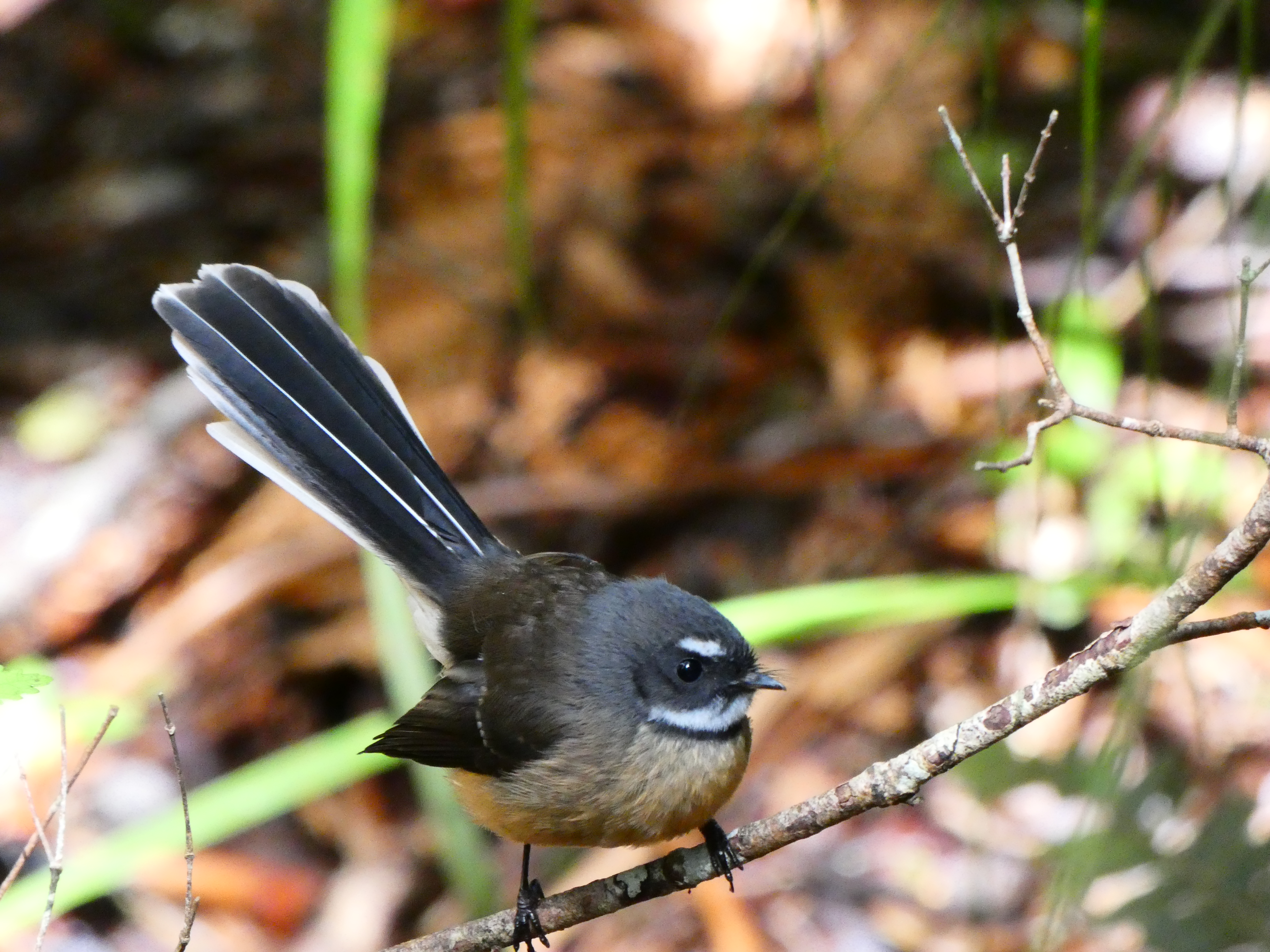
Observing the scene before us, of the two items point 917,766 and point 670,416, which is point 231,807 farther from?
point 670,416

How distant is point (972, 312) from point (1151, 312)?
337cm

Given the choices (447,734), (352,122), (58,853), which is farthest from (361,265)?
(58,853)

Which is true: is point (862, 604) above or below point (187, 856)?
above

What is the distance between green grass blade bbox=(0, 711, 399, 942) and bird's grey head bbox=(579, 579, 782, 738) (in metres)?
0.92

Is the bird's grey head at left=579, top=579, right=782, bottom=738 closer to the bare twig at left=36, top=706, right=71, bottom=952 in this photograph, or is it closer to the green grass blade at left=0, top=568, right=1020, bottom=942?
the green grass blade at left=0, top=568, right=1020, bottom=942

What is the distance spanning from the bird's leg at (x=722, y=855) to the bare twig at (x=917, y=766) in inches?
0.6

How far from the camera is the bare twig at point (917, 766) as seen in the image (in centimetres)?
172

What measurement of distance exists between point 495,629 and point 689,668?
52 centimetres

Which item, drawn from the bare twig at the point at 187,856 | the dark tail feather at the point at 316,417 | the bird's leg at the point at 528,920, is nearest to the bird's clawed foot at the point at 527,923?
the bird's leg at the point at 528,920

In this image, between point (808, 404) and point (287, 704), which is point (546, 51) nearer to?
point (808, 404)

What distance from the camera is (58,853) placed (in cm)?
194

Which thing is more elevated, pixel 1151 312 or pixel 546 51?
pixel 546 51

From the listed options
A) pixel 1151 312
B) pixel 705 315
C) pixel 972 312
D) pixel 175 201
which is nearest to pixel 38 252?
pixel 175 201

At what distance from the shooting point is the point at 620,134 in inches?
270
